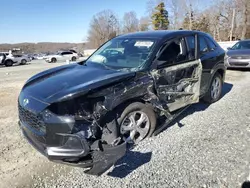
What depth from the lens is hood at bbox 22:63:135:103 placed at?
2.57 meters

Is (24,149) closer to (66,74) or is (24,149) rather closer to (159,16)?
(66,74)

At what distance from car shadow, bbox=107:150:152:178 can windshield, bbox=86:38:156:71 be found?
4.43 feet

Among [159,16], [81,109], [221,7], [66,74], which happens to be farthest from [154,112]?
[159,16]

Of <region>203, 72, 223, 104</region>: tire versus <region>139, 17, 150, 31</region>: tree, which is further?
<region>139, 17, 150, 31</region>: tree

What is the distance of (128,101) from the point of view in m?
3.08

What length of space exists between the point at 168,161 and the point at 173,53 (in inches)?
77.6

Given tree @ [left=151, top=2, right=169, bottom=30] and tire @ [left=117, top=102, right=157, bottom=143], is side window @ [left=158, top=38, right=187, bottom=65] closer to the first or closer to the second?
tire @ [left=117, top=102, right=157, bottom=143]

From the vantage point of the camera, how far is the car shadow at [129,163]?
2.75m

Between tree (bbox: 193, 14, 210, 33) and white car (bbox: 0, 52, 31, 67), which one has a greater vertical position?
tree (bbox: 193, 14, 210, 33)

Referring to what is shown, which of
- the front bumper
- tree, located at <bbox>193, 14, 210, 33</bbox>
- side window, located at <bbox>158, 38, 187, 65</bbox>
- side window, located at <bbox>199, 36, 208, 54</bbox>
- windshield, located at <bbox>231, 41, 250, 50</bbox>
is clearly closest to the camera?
the front bumper

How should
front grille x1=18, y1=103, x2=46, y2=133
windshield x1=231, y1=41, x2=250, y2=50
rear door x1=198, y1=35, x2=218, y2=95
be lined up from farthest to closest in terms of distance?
windshield x1=231, y1=41, x2=250, y2=50
rear door x1=198, y1=35, x2=218, y2=95
front grille x1=18, y1=103, x2=46, y2=133

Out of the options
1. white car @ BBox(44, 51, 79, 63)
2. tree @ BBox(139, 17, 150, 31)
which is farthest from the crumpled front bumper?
tree @ BBox(139, 17, 150, 31)

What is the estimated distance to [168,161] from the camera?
2.96m

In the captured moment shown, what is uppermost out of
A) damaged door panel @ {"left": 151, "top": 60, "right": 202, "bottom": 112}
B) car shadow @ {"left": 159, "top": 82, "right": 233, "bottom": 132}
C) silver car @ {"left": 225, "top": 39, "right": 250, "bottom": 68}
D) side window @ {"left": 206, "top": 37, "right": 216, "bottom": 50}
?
side window @ {"left": 206, "top": 37, "right": 216, "bottom": 50}
